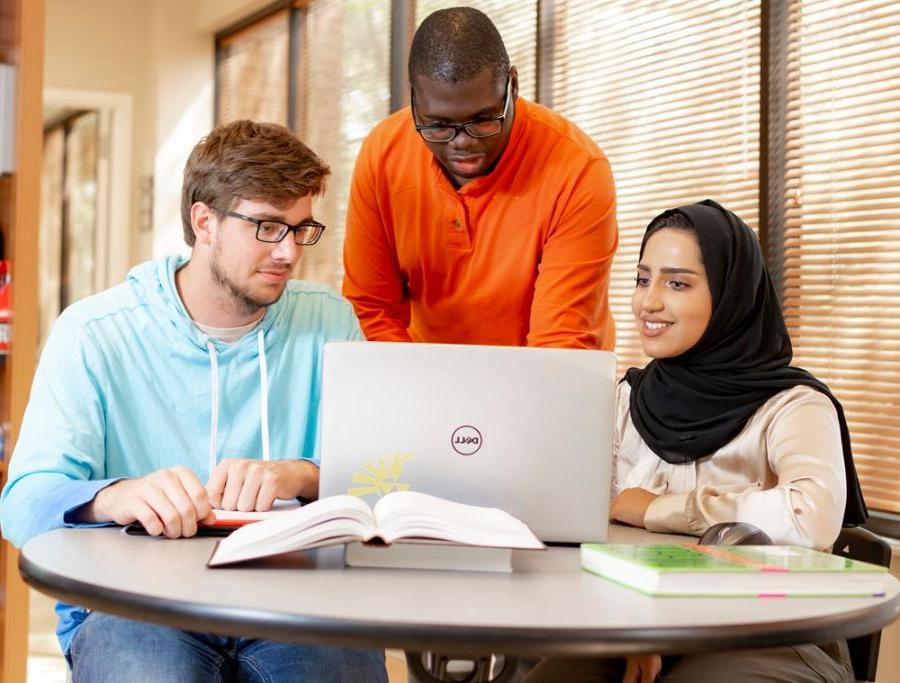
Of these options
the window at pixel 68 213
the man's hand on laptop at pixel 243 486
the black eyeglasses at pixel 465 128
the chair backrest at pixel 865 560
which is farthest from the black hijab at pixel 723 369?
the window at pixel 68 213

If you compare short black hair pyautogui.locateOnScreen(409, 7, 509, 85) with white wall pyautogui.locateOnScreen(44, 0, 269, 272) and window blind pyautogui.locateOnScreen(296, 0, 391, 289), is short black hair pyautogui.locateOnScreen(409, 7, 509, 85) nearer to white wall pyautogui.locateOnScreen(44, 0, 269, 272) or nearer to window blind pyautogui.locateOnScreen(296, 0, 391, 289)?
window blind pyautogui.locateOnScreen(296, 0, 391, 289)

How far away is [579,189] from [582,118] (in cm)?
155

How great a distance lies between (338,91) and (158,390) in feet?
11.9

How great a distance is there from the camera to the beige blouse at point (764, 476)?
172 centimetres

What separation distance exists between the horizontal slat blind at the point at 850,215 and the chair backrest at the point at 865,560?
861 mm

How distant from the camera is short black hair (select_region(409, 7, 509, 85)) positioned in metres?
2.00

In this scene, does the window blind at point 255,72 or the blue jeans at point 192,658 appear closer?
the blue jeans at point 192,658

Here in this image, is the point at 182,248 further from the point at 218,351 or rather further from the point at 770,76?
the point at 218,351

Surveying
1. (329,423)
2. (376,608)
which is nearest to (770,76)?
(329,423)

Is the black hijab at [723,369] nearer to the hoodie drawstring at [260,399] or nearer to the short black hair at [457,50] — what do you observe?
the short black hair at [457,50]

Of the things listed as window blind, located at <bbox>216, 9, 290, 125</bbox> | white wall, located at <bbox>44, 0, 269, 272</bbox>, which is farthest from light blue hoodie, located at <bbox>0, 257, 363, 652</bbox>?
white wall, located at <bbox>44, 0, 269, 272</bbox>

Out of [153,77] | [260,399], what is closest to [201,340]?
[260,399]

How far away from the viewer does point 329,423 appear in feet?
4.57

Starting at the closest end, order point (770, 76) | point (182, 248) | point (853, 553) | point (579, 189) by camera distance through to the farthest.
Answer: point (853, 553) → point (579, 189) → point (770, 76) → point (182, 248)
